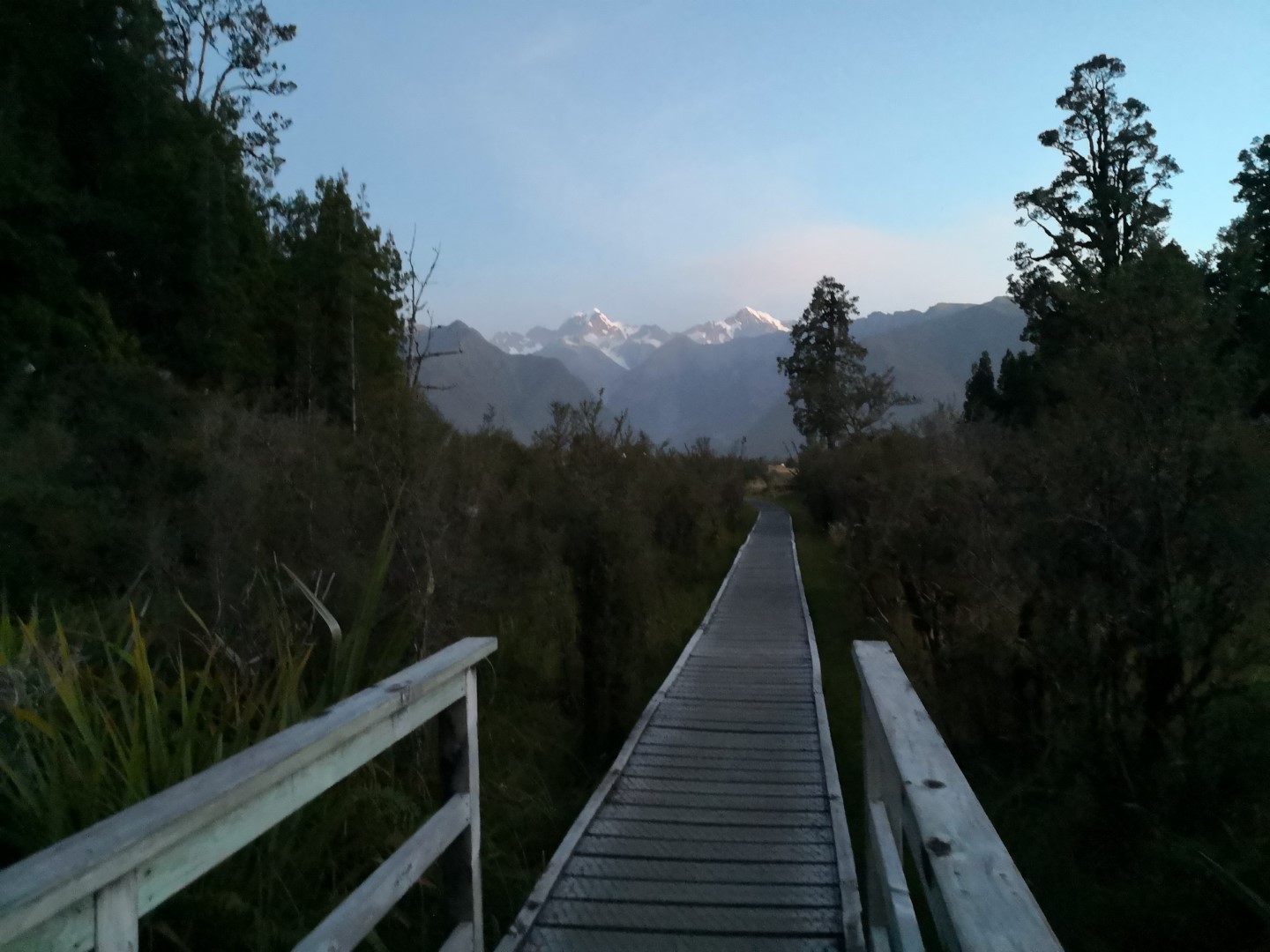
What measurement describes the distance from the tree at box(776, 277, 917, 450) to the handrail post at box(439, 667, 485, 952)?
140ft

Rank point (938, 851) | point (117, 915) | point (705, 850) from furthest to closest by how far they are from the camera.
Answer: point (705, 850) < point (938, 851) < point (117, 915)

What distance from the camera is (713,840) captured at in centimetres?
454

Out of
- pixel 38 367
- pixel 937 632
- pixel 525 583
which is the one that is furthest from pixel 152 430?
pixel 937 632

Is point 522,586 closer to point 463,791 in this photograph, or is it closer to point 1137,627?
point 1137,627

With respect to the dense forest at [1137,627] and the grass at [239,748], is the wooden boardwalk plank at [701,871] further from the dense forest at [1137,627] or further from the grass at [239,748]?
the dense forest at [1137,627]

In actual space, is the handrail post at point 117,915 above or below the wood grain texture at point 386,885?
above

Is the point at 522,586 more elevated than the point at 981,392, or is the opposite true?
the point at 981,392

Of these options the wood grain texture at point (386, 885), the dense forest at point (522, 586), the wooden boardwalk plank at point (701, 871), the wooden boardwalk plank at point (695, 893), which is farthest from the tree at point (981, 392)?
the wood grain texture at point (386, 885)

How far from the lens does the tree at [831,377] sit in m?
45.8

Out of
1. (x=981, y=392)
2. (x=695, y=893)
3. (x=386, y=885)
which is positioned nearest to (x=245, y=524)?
(x=695, y=893)

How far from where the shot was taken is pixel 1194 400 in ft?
18.1

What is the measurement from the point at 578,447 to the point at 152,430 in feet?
27.7

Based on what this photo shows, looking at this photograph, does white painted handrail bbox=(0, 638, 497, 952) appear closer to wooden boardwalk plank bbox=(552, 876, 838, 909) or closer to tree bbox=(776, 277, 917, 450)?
wooden boardwalk plank bbox=(552, 876, 838, 909)

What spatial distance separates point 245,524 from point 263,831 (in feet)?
21.9
